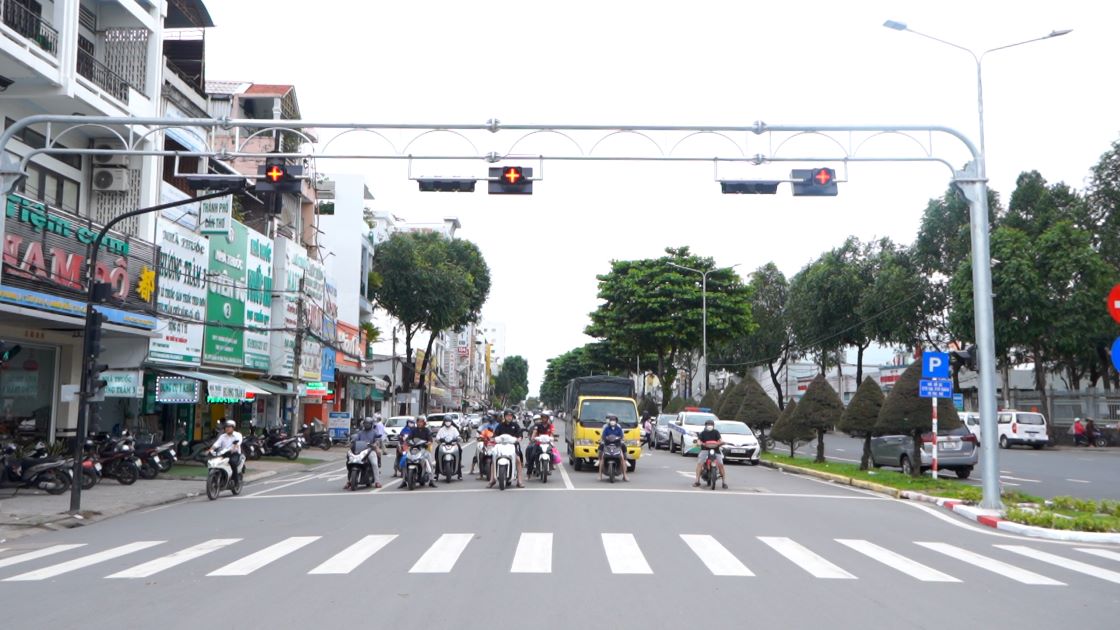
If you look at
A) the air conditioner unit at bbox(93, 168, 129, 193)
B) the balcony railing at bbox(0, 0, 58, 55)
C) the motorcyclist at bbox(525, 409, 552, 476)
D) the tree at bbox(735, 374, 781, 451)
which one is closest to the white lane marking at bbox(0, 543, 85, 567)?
the motorcyclist at bbox(525, 409, 552, 476)

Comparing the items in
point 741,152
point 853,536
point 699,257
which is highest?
point 699,257

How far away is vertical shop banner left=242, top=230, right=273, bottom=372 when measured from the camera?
3341cm

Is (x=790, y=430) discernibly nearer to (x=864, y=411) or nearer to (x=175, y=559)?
(x=864, y=411)

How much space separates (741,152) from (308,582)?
449 inches

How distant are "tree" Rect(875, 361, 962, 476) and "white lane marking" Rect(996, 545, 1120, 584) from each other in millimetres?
9492

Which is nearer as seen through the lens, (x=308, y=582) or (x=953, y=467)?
(x=308, y=582)

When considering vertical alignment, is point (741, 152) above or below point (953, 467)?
above

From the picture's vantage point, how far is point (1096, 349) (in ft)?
166

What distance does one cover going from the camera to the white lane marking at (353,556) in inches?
379

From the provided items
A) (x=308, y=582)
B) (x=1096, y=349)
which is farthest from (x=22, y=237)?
(x=1096, y=349)

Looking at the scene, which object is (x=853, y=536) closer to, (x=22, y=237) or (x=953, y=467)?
(x=953, y=467)

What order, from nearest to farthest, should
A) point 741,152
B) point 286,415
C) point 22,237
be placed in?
point 741,152, point 22,237, point 286,415

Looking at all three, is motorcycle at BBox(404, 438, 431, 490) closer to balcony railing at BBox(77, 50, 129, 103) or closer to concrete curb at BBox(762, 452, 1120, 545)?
concrete curb at BBox(762, 452, 1120, 545)

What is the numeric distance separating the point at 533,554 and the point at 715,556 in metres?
2.11
